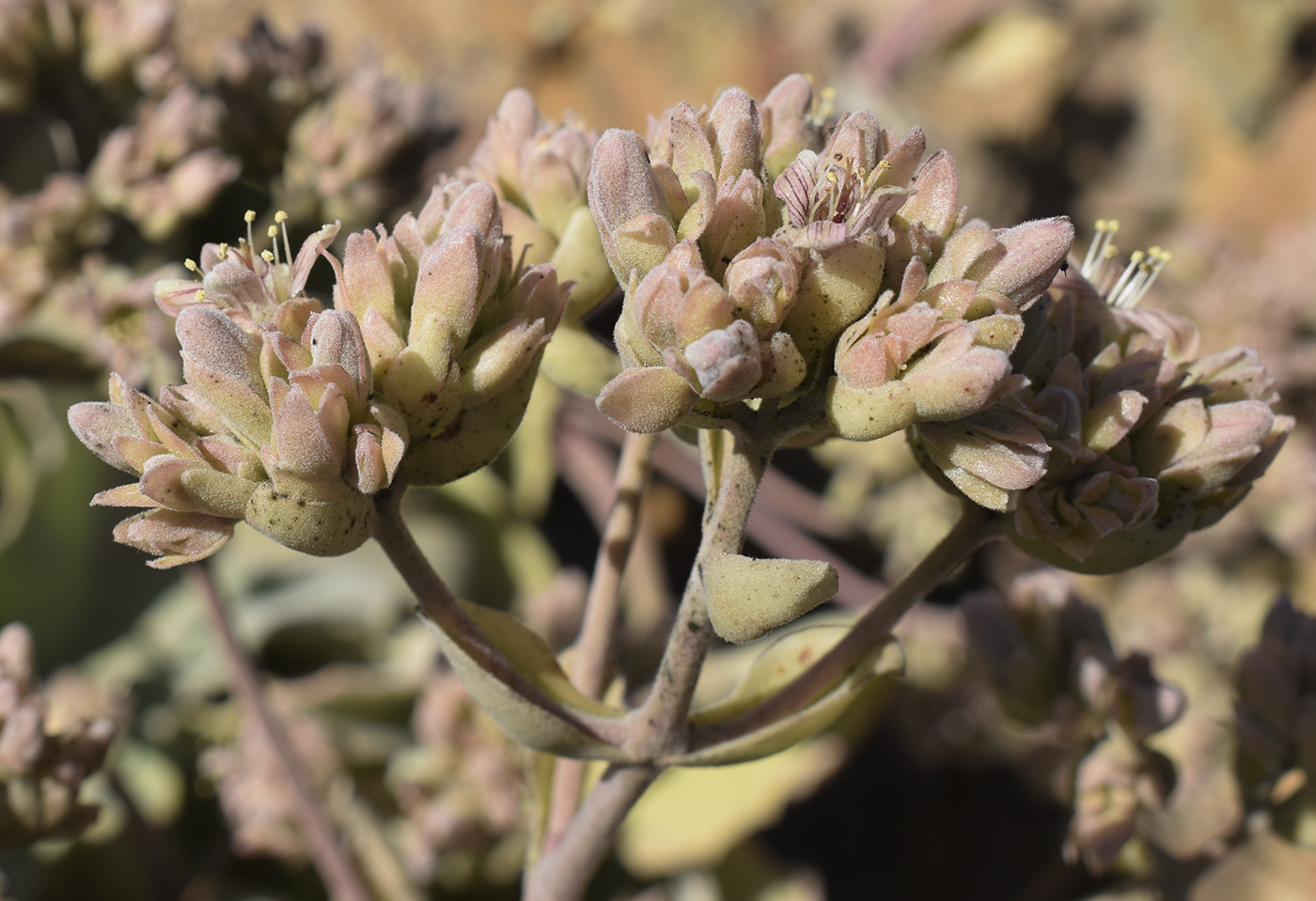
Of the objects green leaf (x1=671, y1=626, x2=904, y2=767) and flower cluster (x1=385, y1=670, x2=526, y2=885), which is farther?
flower cluster (x1=385, y1=670, x2=526, y2=885)

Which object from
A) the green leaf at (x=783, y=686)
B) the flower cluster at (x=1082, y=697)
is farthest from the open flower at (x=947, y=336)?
the flower cluster at (x=1082, y=697)

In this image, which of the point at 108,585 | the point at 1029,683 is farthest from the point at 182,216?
the point at 1029,683

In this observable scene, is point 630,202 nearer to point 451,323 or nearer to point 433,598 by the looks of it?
point 451,323

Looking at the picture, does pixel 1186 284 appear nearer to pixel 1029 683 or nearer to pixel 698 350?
pixel 1029 683

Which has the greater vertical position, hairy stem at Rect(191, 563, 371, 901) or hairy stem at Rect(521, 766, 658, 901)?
hairy stem at Rect(521, 766, 658, 901)

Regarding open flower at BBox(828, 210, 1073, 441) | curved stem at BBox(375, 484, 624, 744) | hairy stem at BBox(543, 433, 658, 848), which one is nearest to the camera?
open flower at BBox(828, 210, 1073, 441)

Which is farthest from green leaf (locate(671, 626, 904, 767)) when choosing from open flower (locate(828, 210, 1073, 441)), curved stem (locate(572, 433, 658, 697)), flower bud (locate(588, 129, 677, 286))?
flower bud (locate(588, 129, 677, 286))

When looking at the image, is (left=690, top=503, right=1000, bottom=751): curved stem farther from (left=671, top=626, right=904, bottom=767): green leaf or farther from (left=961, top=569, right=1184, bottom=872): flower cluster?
(left=961, top=569, right=1184, bottom=872): flower cluster
